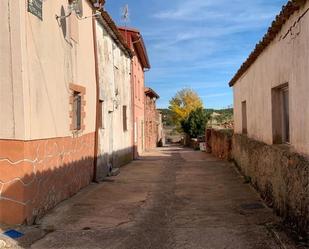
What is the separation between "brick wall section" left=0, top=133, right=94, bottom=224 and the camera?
735 centimetres

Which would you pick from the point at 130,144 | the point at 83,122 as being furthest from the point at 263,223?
the point at 130,144

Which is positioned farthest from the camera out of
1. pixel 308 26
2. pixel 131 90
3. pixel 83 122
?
pixel 131 90

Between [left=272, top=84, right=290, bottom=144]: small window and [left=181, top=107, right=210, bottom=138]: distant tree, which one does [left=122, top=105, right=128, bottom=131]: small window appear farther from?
[left=181, top=107, right=210, bottom=138]: distant tree

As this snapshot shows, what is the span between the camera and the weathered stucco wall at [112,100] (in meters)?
14.6

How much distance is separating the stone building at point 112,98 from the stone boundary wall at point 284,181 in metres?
5.34

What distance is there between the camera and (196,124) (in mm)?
49469

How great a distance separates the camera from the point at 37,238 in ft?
22.4

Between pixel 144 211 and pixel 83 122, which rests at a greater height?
pixel 83 122

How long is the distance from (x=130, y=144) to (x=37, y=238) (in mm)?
15205

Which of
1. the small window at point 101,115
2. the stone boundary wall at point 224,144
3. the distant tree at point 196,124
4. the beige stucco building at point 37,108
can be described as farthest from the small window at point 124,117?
the distant tree at point 196,124

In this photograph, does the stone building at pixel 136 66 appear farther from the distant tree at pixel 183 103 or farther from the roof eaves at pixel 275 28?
the distant tree at pixel 183 103

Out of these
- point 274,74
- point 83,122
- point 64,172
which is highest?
point 274,74

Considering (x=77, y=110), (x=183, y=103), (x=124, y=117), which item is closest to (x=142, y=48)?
(x=124, y=117)

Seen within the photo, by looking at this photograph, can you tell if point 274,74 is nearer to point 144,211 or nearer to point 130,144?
point 144,211
